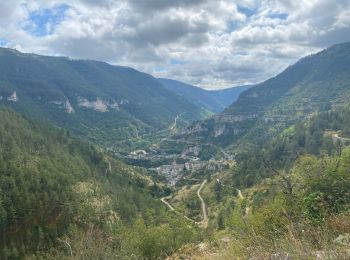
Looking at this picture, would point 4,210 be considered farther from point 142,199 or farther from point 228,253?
point 228,253

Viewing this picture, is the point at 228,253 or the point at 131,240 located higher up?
the point at 228,253

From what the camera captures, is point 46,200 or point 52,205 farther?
point 46,200

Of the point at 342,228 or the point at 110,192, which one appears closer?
the point at 342,228

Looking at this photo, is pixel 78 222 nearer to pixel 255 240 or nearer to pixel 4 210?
pixel 4 210

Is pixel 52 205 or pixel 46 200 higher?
pixel 46 200

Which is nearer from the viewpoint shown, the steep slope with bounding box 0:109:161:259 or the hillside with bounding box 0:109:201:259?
the hillside with bounding box 0:109:201:259

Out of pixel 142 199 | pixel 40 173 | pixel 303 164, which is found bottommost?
pixel 142 199

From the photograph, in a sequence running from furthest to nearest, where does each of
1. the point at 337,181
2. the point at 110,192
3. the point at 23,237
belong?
the point at 110,192 < the point at 23,237 < the point at 337,181

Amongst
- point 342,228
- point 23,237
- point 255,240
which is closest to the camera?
point 255,240

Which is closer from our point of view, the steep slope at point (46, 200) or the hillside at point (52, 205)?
the hillside at point (52, 205)

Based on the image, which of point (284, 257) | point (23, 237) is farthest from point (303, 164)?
point (23, 237)
